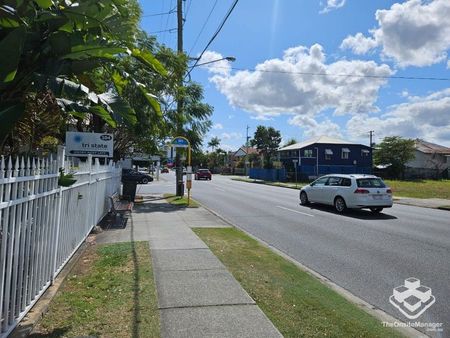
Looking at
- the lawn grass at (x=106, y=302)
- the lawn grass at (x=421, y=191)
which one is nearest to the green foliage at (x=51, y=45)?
the lawn grass at (x=106, y=302)

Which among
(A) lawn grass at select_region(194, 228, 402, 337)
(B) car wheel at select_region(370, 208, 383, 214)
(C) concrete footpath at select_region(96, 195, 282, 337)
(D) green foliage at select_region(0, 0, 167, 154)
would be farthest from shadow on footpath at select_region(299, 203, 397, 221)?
(D) green foliage at select_region(0, 0, 167, 154)

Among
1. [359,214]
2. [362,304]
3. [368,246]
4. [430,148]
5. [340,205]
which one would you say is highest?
[430,148]

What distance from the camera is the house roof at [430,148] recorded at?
80125mm

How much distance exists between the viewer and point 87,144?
1056 centimetres

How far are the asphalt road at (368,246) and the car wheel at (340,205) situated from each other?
12.0 inches

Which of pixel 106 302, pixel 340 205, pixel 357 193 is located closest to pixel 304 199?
pixel 340 205

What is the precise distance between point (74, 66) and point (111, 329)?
105 inches

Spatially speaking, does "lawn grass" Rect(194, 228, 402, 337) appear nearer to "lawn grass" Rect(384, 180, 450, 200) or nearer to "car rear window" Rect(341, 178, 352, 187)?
"car rear window" Rect(341, 178, 352, 187)

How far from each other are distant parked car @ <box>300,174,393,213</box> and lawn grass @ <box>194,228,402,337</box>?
28.8ft

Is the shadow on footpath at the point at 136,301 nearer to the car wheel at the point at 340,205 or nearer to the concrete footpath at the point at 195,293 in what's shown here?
the concrete footpath at the point at 195,293

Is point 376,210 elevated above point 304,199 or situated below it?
below

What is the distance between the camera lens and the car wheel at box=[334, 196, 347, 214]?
55.9ft

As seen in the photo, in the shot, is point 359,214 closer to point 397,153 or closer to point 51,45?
point 51,45

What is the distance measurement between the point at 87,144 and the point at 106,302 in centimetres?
606
